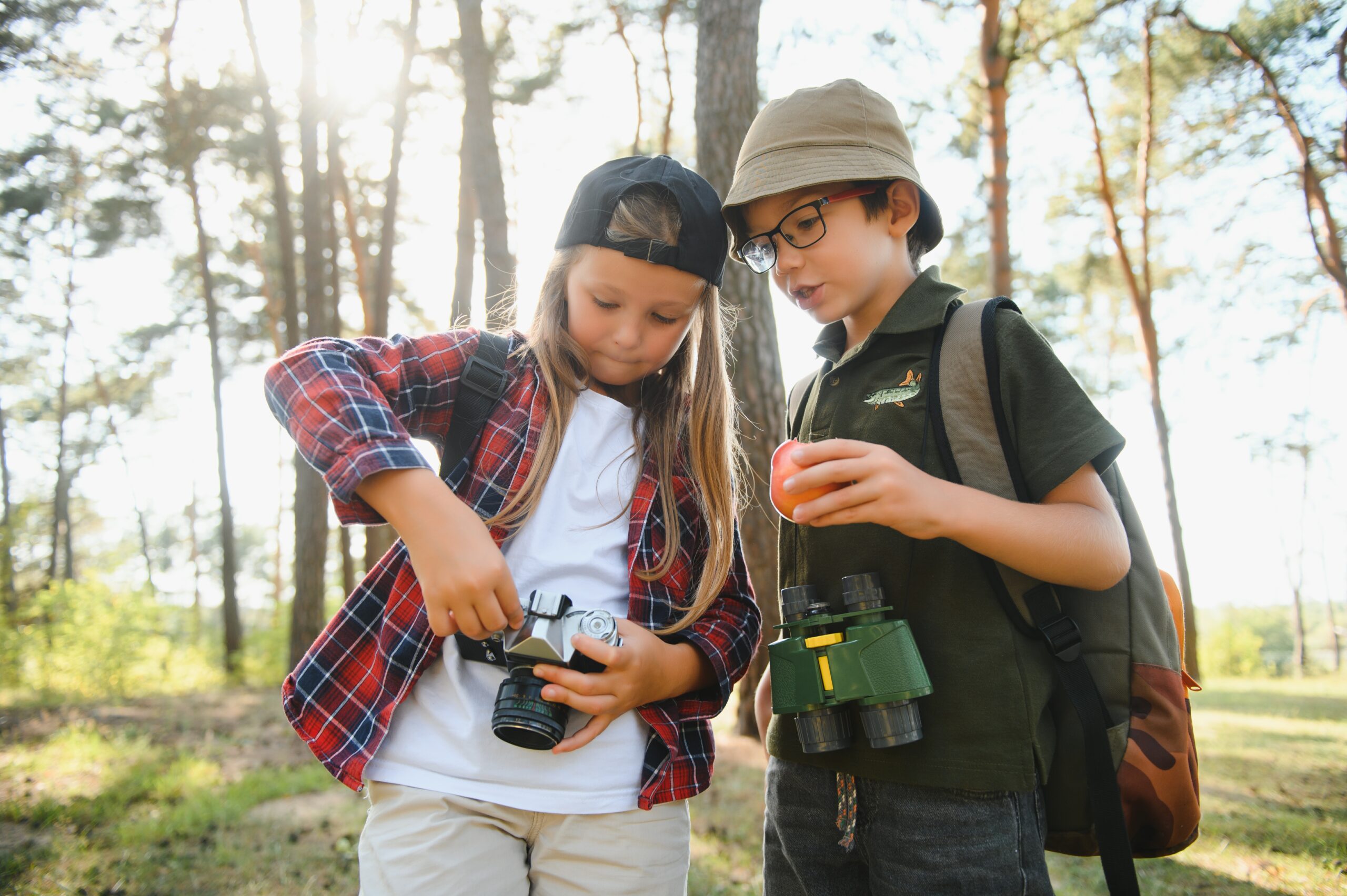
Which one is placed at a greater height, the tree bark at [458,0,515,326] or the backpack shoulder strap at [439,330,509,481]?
the tree bark at [458,0,515,326]

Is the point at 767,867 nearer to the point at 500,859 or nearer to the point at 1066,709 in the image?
the point at 500,859

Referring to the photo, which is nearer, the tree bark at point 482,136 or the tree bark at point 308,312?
the tree bark at point 482,136

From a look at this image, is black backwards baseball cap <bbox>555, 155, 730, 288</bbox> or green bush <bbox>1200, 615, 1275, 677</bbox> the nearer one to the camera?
black backwards baseball cap <bbox>555, 155, 730, 288</bbox>

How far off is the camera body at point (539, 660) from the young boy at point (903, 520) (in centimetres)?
43

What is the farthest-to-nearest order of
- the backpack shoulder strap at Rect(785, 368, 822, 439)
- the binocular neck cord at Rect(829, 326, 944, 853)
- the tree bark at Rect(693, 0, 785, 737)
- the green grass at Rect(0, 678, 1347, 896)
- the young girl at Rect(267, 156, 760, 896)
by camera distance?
the tree bark at Rect(693, 0, 785, 737), the green grass at Rect(0, 678, 1347, 896), the backpack shoulder strap at Rect(785, 368, 822, 439), the binocular neck cord at Rect(829, 326, 944, 853), the young girl at Rect(267, 156, 760, 896)

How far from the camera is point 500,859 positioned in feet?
4.76

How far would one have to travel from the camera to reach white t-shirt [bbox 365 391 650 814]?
1466 millimetres

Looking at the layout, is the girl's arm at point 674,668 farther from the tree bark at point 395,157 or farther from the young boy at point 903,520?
the tree bark at point 395,157

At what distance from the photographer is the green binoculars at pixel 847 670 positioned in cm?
142

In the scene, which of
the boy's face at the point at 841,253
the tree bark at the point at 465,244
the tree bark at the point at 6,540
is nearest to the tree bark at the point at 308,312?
the tree bark at the point at 465,244

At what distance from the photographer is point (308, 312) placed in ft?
31.0

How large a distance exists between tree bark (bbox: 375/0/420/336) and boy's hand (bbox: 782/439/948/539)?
998 centimetres

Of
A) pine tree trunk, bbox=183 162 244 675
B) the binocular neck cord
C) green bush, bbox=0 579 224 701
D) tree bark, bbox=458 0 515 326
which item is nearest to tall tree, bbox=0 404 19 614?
green bush, bbox=0 579 224 701

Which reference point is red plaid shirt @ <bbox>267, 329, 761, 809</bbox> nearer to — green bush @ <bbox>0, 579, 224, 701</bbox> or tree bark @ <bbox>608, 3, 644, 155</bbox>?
tree bark @ <bbox>608, 3, 644, 155</bbox>
